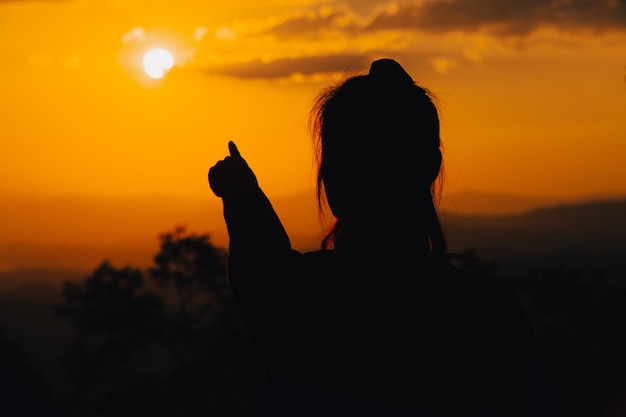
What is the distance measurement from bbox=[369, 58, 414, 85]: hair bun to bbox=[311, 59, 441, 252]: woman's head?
0.03 metres

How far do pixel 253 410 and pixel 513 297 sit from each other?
3728cm

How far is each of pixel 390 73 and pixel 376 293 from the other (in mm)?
544

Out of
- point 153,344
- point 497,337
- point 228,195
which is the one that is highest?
point 153,344

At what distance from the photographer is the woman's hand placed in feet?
7.57

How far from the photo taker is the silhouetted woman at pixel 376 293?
2.14 meters

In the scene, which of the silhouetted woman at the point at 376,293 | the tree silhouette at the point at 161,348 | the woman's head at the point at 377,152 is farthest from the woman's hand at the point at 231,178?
the tree silhouette at the point at 161,348

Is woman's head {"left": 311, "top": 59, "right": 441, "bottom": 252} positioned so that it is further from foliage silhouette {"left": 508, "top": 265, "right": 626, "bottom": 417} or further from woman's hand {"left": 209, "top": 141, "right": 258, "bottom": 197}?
foliage silhouette {"left": 508, "top": 265, "right": 626, "bottom": 417}

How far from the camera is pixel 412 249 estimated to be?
7.16 feet

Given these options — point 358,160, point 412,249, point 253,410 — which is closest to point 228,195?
point 358,160

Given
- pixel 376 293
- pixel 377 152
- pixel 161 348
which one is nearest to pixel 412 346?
pixel 376 293

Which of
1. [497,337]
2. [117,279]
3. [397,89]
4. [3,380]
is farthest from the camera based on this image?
[117,279]

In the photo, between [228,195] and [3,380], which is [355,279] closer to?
[228,195]

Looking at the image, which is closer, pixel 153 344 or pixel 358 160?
pixel 358 160

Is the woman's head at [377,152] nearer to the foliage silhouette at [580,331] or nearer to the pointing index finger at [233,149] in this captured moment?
the pointing index finger at [233,149]
